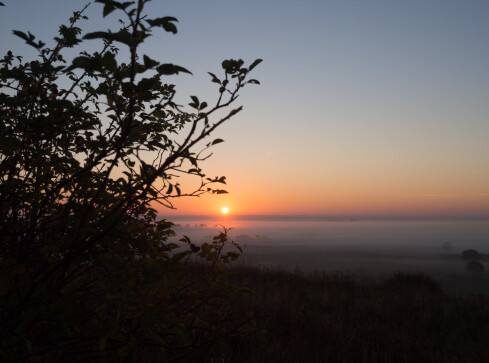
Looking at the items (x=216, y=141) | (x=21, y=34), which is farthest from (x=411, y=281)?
(x=21, y=34)

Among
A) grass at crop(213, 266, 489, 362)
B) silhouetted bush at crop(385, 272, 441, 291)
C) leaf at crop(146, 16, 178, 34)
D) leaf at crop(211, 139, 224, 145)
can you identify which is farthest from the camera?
silhouetted bush at crop(385, 272, 441, 291)

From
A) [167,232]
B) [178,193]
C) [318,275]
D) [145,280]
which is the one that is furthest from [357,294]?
[145,280]

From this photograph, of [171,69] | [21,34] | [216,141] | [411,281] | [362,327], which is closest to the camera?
[171,69]

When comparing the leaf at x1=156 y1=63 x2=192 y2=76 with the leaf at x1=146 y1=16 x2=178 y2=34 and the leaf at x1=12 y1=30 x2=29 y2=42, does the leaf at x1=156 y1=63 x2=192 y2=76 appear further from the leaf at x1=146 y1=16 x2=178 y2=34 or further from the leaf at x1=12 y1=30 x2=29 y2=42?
the leaf at x1=12 y1=30 x2=29 y2=42

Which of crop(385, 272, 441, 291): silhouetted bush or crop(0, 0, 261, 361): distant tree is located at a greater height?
crop(0, 0, 261, 361): distant tree

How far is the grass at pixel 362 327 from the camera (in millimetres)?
4574

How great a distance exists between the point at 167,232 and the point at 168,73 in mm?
2042

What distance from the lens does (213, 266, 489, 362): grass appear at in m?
4.57

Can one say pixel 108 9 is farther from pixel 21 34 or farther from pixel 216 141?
pixel 21 34

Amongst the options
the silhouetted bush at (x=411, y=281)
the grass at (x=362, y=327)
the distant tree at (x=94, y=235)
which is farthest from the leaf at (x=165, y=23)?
the silhouetted bush at (x=411, y=281)

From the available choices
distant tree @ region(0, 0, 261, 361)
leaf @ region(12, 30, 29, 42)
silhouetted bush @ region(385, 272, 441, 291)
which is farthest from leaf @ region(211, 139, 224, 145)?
silhouetted bush @ region(385, 272, 441, 291)

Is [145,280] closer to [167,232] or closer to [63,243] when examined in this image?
[63,243]

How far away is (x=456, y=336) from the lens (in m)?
5.71

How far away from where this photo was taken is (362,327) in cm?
584
